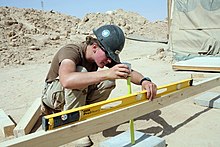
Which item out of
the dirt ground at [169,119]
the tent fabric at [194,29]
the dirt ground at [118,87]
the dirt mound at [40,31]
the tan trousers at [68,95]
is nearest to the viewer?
the tan trousers at [68,95]

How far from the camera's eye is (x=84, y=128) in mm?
1584

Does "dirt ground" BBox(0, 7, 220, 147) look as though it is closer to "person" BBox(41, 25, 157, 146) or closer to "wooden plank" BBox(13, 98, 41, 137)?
"wooden plank" BBox(13, 98, 41, 137)

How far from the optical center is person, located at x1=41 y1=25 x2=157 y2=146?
1.82 metres

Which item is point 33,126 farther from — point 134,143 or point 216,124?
point 216,124

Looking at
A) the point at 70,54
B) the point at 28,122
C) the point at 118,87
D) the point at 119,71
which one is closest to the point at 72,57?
the point at 70,54

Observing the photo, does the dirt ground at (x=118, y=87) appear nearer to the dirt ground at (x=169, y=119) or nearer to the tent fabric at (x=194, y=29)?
the dirt ground at (x=169, y=119)

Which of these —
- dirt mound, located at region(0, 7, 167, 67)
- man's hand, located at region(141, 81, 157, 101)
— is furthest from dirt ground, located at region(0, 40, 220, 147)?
dirt mound, located at region(0, 7, 167, 67)

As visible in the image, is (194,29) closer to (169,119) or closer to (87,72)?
(169,119)

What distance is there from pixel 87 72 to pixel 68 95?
1.67ft

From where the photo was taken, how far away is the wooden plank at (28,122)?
2533 mm

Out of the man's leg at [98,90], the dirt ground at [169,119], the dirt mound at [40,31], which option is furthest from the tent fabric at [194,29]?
the man's leg at [98,90]

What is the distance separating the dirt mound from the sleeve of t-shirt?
23.0ft

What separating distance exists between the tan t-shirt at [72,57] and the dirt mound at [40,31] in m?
6.72

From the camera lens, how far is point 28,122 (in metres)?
2.70
